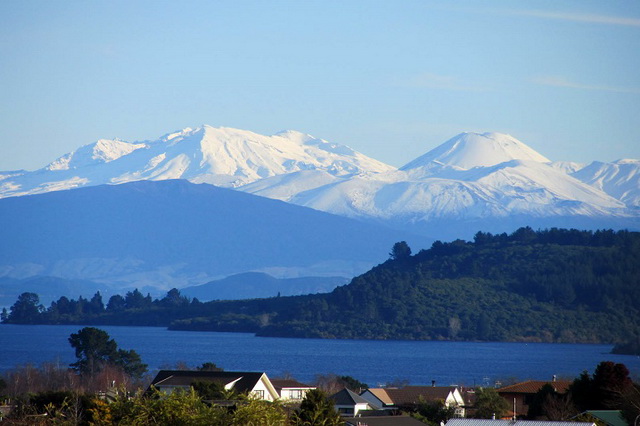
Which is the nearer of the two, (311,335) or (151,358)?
(151,358)

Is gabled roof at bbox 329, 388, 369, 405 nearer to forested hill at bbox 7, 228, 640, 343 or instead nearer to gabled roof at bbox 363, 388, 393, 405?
gabled roof at bbox 363, 388, 393, 405

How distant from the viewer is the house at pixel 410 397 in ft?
177

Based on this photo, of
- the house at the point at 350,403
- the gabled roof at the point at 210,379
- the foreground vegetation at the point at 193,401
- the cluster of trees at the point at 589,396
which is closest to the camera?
the foreground vegetation at the point at 193,401

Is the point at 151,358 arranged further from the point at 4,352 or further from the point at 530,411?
the point at 530,411

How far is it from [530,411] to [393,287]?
136784 millimetres

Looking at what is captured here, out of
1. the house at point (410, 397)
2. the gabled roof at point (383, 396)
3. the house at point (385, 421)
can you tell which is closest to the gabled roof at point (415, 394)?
the house at point (410, 397)

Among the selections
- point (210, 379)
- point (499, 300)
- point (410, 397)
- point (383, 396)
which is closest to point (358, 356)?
point (499, 300)

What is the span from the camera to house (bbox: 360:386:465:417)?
54062 mm

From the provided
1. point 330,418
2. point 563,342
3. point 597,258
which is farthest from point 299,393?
point 597,258

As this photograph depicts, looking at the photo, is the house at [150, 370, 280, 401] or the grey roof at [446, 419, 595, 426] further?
the house at [150, 370, 280, 401]

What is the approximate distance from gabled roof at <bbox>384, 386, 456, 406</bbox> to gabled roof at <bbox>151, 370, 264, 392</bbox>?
953cm

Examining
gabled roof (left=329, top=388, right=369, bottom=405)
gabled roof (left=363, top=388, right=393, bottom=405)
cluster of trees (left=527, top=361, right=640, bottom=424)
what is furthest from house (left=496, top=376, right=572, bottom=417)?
gabled roof (left=329, top=388, right=369, bottom=405)

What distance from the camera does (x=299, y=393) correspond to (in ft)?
182

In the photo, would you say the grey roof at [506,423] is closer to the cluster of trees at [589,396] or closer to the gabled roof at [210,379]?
the cluster of trees at [589,396]
